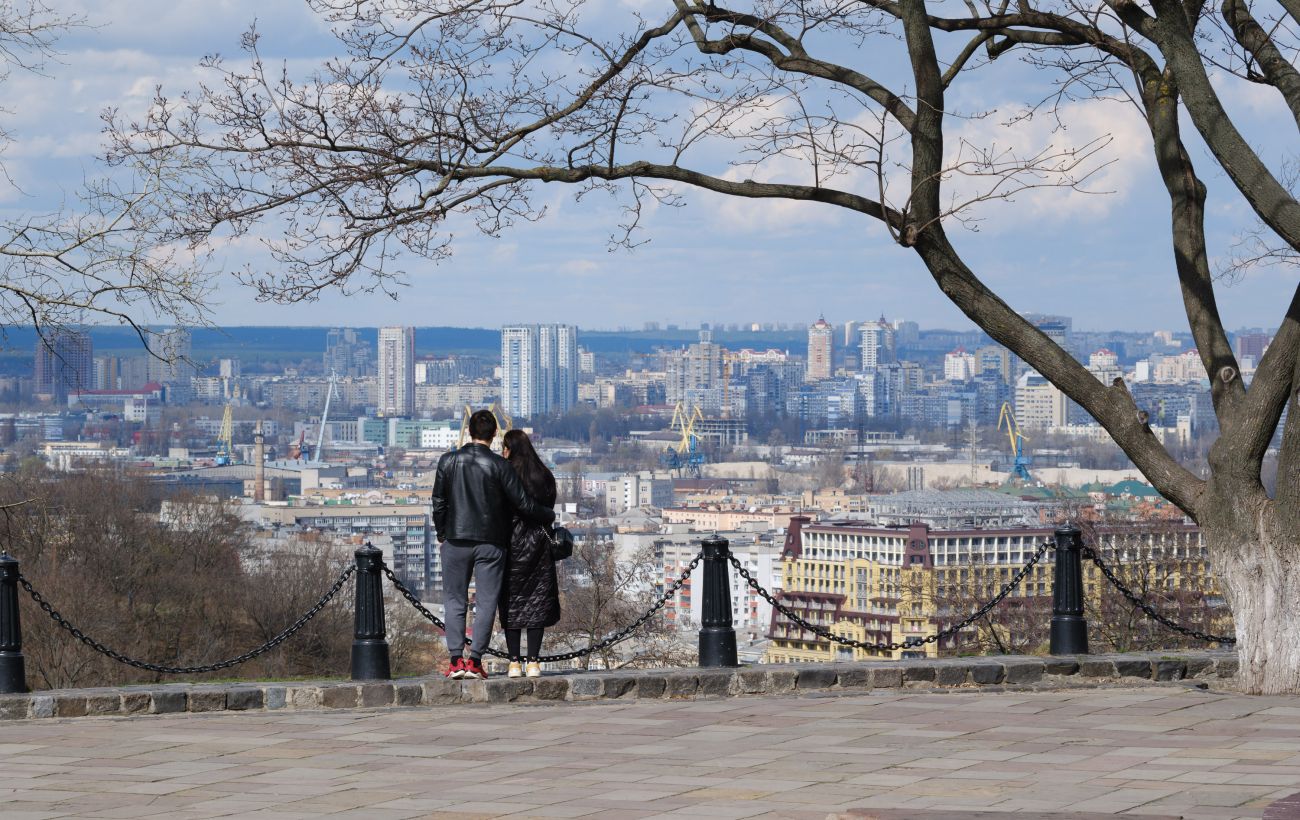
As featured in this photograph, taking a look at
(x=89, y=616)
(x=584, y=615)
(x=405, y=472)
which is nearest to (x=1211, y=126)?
(x=584, y=615)

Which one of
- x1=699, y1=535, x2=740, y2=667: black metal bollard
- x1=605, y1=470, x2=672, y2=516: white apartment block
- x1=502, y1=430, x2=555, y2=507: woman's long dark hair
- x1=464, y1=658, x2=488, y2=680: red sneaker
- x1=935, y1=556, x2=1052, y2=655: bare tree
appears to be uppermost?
x1=502, y1=430, x2=555, y2=507: woman's long dark hair

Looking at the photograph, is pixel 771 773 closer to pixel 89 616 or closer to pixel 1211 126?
pixel 1211 126

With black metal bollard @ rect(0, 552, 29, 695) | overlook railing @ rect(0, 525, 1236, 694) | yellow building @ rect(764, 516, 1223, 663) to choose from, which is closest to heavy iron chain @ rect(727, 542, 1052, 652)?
overlook railing @ rect(0, 525, 1236, 694)

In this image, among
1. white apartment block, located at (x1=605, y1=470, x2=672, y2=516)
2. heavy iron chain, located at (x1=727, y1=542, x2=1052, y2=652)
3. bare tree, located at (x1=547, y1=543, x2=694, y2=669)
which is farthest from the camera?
white apartment block, located at (x1=605, y1=470, x2=672, y2=516)

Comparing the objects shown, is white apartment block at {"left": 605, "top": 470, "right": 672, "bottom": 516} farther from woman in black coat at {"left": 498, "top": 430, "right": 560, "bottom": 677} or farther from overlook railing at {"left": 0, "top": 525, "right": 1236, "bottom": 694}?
woman in black coat at {"left": 498, "top": 430, "right": 560, "bottom": 677}

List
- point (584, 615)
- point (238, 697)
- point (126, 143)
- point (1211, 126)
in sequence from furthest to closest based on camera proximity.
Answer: point (584, 615), point (126, 143), point (1211, 126), point (238, 697)

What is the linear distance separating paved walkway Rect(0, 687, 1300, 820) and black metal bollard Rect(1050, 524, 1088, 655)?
35.8 inches

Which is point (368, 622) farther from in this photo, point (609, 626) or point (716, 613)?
point (609, 626)

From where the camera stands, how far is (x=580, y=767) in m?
7.59

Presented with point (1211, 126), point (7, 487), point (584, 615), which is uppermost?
point (1211, 126)

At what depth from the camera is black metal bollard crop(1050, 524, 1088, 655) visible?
10734mm

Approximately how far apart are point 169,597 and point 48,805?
2858cm

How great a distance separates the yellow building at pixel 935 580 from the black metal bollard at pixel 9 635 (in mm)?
9821

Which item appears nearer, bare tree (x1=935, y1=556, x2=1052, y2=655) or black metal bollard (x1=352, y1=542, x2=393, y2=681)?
black metal bollard (x1=352, y1=542, x2=393, y2=681)
